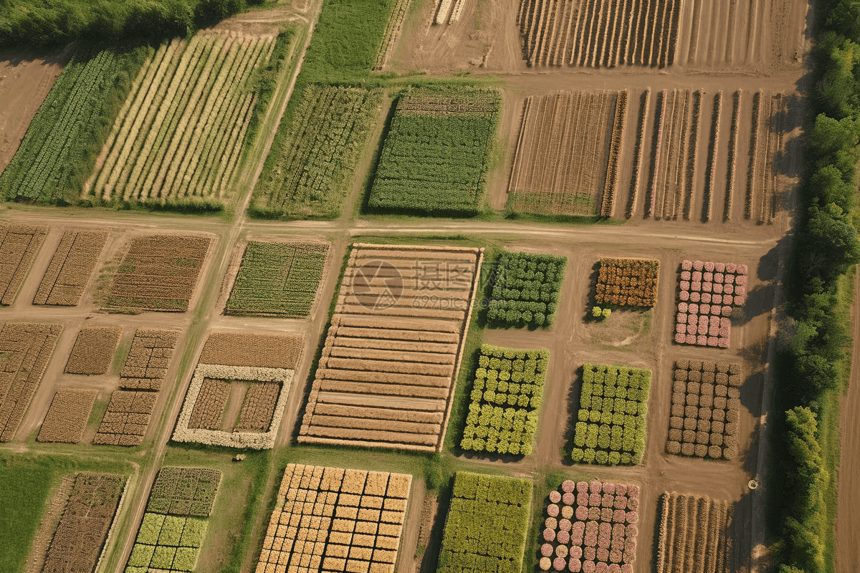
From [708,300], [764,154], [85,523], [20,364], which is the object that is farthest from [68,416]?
[764,154]

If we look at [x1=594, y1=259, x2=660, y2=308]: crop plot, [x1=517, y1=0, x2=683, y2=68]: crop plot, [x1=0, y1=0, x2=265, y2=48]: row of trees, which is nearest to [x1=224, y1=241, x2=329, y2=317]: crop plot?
[x1=594, y1=259, x2=660, y2=308]: crop plot

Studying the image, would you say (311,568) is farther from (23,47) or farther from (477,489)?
(23,47)

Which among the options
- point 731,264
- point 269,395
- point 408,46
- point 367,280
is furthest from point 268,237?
point 731,264

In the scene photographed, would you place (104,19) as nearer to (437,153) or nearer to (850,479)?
(437,153)

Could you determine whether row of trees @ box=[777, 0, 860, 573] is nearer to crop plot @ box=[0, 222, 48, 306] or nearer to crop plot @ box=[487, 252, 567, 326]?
crop plot @ box=[487, 252, 567, 326]

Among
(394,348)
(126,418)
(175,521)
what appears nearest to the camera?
(175,521)
